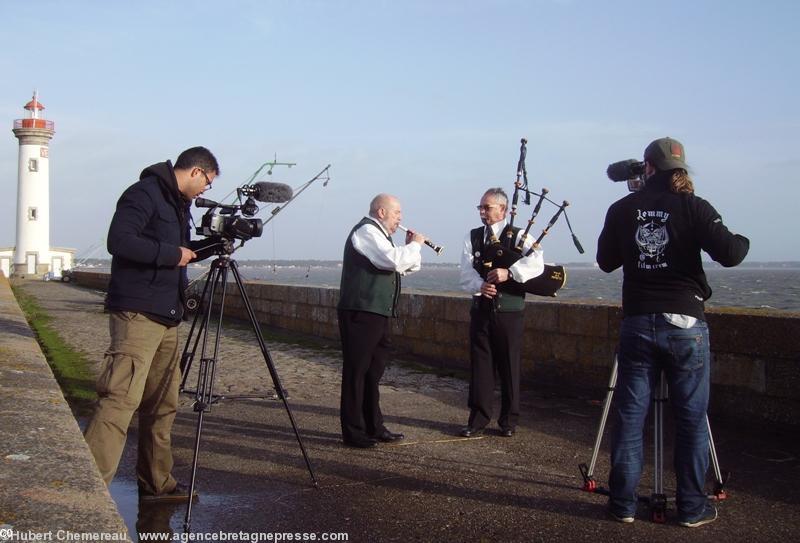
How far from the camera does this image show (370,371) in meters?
5.68

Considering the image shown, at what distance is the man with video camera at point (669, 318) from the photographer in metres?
3.68

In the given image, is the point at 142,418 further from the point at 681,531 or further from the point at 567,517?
the point at 681,531

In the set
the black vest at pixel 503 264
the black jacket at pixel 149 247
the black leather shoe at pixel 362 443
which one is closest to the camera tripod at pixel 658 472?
the black leather shoe at pixel 362 443

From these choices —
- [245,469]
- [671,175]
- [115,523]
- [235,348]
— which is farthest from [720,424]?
[235,348]

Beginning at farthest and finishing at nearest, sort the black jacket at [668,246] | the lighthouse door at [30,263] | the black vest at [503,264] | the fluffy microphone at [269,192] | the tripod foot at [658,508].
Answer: the lighthouse door at [30,263]
the black vest at [503,264]
the fluffy microphone at [269,192]
the tripod foot at [658,508]
the black jacket at [668,246]

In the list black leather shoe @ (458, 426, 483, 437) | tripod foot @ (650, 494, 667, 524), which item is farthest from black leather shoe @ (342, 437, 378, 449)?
tripod foot @ (650, 494, 667, 524)

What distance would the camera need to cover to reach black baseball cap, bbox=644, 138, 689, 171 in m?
3.81

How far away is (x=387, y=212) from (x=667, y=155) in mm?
2295

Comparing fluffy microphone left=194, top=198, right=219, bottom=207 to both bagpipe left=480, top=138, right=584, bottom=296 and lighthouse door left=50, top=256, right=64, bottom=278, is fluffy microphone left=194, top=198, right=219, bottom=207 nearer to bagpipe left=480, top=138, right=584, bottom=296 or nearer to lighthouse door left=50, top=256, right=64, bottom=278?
bagpipe left=480, top=138, right=584, bottom=296

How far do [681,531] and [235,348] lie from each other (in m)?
8.31

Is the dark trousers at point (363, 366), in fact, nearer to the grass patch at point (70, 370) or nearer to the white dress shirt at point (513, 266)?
the white dress shirt at point (513, 266)

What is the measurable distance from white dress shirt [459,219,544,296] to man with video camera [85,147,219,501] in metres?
2.40

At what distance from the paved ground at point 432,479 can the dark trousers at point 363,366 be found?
0.28 m

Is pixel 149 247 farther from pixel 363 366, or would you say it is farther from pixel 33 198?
pixel 33 198
